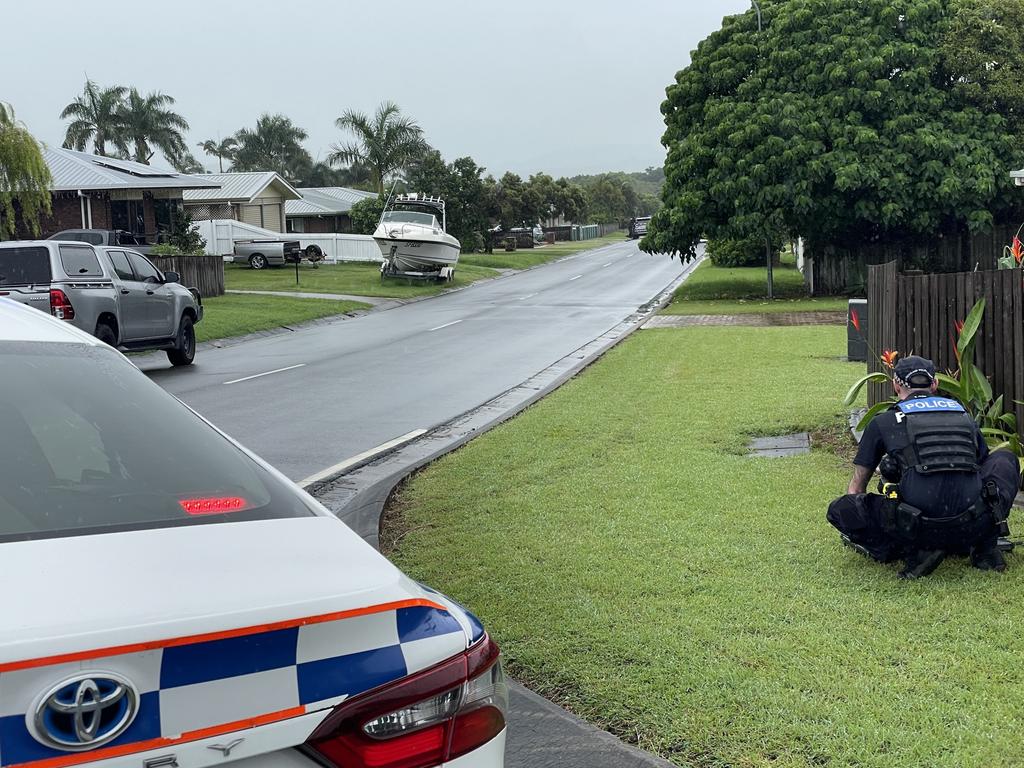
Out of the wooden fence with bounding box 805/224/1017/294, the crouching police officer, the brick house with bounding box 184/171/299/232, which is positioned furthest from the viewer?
the brick house with bounding box 184/171/299/232

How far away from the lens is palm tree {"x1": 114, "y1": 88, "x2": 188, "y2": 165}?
8081 cm

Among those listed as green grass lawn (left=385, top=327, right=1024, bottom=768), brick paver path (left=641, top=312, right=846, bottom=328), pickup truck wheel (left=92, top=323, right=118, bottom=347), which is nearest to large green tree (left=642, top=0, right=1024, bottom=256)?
brick paver path (left=641, top=312, right=846, bottom=328)

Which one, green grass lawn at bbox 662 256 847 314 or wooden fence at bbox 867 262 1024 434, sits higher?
wooden fence at bbox 867 262 1024 434

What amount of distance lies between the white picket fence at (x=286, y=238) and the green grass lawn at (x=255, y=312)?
1627 centimetres

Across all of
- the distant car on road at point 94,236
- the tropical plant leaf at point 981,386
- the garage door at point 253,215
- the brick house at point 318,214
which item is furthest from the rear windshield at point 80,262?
the brick house at point 318,214

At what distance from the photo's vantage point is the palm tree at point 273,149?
10644 cm

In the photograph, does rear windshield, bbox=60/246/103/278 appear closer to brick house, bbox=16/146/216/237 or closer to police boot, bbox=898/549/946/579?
police boot, bbox=898/549/946/579

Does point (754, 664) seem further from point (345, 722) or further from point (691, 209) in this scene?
point (691, 209)

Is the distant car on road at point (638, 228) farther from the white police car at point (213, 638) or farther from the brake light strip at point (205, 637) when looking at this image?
the brake light strip at point (205, 637)

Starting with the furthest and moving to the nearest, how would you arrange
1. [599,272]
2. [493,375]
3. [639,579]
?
[599,272], [493,375], [639,579]

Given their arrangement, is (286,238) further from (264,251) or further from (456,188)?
(456,188)

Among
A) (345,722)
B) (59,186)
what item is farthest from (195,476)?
(59,186)

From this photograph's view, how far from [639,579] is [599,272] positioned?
43870 mm

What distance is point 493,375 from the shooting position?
1686cm
